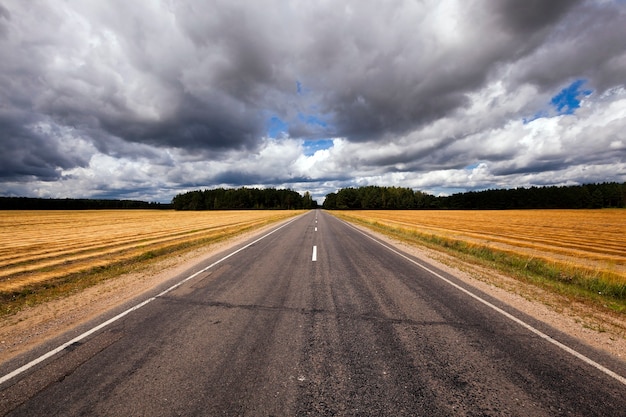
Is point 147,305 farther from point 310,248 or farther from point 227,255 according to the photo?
point 310,248

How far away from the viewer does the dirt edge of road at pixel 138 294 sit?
15.0ft

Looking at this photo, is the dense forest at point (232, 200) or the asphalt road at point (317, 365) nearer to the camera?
the asphalt road at point (317, 365)

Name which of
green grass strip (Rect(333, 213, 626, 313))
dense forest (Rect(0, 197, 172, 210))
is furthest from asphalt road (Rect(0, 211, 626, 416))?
dense forest (Rect(0, 197, 172, 210))

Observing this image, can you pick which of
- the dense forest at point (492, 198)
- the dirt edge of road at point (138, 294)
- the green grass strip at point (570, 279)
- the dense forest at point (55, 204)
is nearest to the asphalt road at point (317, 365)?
the dirt edge of road at point (138, 294)

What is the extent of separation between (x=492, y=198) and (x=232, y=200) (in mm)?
135486

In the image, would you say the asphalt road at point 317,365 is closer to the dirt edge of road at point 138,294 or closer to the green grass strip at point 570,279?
the dirt edge of road at point 138,294

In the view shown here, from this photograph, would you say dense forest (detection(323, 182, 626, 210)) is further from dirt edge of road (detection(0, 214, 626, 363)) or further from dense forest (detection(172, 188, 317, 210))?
dirt edge of road (detection(0, 214, 626, 363))

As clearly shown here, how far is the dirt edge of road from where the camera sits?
457 centimetres

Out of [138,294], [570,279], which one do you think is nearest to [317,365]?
[138,294]

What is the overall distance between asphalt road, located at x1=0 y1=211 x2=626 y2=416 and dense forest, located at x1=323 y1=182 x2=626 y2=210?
141 metres

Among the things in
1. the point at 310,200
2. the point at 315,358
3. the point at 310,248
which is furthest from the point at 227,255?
the point at 310,200

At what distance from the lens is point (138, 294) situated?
6.76 metres

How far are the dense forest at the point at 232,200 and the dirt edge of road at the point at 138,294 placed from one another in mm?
143606

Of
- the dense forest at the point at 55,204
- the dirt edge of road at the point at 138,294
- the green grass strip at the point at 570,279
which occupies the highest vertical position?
the dense forest at the point at 55,204
